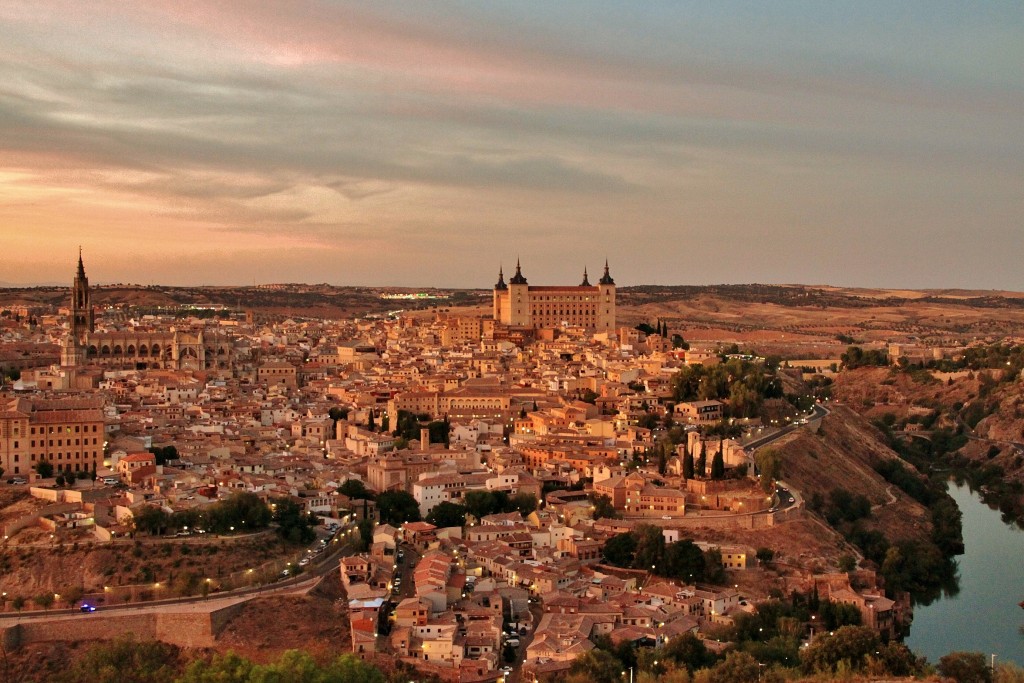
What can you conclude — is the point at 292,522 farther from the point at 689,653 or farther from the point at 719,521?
the point at 719,521

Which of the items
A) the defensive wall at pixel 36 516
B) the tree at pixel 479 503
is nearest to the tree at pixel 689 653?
the tree at pixel 479 503

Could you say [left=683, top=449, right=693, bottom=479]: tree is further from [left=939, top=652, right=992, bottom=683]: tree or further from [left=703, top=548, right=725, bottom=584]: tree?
[left=939, top=652, right=992, bottom=683]: tree

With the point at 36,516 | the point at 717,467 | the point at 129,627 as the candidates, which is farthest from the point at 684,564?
the point at 36,516

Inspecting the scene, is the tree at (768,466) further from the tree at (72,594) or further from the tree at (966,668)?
the tree at (72,594)

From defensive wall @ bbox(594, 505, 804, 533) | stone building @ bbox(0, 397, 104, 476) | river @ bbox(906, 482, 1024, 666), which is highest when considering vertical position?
stone building @ bbox(0, 397, 104, 476)

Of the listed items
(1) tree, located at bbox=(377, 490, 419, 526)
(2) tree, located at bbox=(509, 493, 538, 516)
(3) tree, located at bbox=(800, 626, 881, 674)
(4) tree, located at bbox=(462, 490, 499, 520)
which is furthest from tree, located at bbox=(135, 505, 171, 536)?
(3) tree, located at bbox=(800, 626, 881, 674)

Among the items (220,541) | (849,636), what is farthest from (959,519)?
(220,541)
